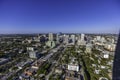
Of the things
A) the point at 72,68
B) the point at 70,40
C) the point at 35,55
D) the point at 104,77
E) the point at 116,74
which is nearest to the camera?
the point at 116,74

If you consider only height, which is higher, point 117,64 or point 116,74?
point 117,64

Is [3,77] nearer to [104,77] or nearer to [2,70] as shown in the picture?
[2,70]

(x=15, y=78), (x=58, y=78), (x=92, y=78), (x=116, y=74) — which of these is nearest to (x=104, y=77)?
(x=92, y=78)

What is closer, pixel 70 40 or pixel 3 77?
pixel 3 77

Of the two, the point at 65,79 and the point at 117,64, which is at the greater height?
the point at 117,64

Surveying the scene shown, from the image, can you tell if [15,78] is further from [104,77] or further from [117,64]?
[117,64]

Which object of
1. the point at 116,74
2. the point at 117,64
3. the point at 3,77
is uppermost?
the point at 117,64

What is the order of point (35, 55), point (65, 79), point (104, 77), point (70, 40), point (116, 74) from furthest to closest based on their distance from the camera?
point (70, 40), point (35, 55), point (104, 77), point (65, 79), point (116, 74)

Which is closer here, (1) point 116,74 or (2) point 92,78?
(1) point 116,74

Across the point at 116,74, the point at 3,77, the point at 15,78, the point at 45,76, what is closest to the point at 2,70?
the point at 3,77
